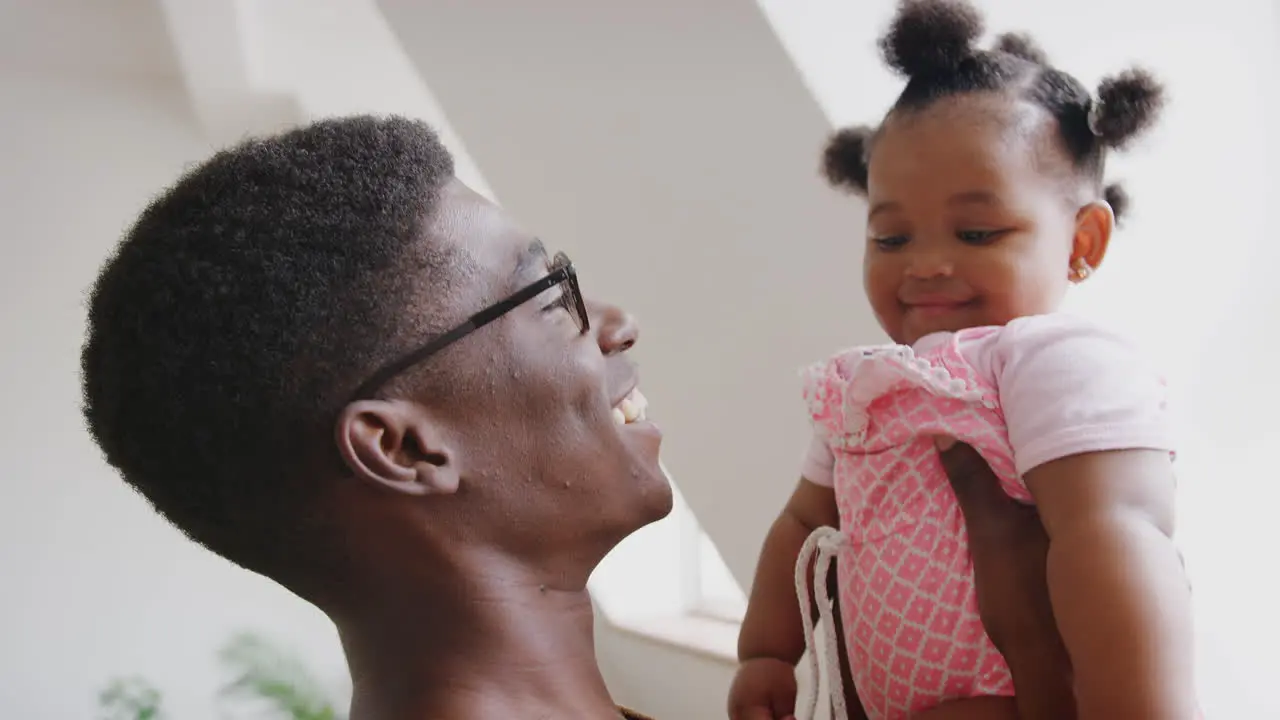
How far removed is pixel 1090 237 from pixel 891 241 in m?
0.21

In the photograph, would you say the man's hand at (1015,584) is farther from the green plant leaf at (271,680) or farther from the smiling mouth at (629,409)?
the green plant leaf at (271,680)

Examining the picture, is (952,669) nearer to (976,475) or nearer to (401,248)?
(976,475)

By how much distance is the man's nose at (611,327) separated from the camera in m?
1.15

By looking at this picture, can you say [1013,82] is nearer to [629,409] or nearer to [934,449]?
[934,449]

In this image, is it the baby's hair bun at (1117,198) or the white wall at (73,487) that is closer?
the baby's hair bun at (1117,198)

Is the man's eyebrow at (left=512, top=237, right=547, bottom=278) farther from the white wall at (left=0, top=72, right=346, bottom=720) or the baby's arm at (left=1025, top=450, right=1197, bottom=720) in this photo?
the white wall at (left=0, top=72, right=346, bottom=720)

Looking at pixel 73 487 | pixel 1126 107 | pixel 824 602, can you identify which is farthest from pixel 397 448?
pixel 73 487

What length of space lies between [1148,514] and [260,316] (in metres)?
0.72

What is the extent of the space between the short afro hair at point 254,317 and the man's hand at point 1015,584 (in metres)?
0.50

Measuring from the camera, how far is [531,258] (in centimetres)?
111

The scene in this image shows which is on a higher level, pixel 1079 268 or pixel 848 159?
pixel 848 159

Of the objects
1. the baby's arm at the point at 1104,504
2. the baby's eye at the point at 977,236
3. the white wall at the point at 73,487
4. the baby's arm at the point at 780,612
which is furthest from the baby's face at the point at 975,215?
the white wall at the point at 73,487

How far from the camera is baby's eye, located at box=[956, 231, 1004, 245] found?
1146 millimetres

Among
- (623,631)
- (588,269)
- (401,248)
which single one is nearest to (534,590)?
(401,248)
